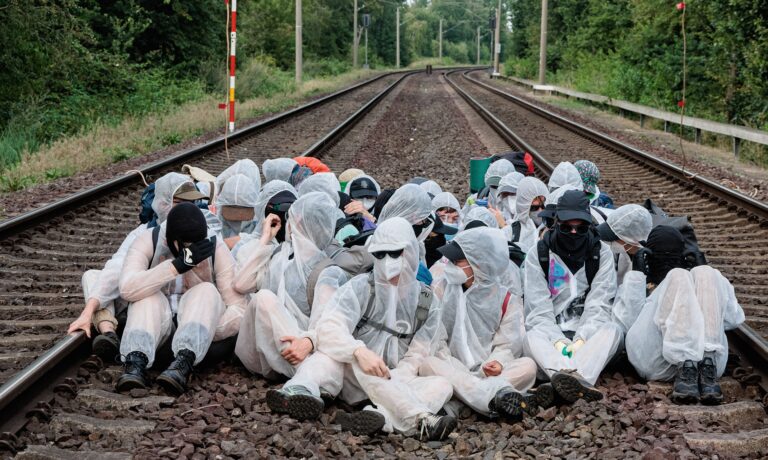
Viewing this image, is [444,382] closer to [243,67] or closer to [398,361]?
[398,361]

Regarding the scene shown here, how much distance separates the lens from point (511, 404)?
4602 mm

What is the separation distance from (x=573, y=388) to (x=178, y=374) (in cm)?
212

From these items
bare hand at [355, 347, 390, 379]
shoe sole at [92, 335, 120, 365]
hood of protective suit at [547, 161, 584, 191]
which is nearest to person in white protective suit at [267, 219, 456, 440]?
bare hand at [355, 347, 390, 379]

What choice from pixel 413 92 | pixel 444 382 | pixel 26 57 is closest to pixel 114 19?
pixel 26 57

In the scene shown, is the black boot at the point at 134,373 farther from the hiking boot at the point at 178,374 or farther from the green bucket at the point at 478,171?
the green bucket at the point at 478,171

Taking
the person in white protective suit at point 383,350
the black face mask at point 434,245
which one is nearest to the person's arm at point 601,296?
the person in white protective suit at point 383,350

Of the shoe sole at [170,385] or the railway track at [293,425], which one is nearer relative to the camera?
the railway track at [293,425]

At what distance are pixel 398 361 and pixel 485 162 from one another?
563 centimetres

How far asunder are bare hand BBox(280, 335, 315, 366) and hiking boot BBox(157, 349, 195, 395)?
517 mm

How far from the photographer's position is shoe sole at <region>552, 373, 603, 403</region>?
473 cm

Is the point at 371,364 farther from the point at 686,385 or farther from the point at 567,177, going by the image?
the point at 567,177

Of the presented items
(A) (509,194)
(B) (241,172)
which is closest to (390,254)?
(B) (241,172)

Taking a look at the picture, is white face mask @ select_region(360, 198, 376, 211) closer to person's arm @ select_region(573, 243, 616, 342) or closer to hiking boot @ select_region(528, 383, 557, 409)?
person's arm @ select_region(573, 243, 616, 342)

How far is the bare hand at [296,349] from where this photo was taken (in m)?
4.74
